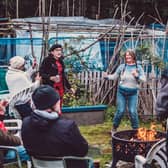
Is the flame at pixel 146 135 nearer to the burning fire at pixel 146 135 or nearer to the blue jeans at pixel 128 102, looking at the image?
the burning fire at pixel 146 135

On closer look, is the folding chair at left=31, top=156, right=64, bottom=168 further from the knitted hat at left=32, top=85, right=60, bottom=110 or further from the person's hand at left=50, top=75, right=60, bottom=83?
the person's hand at left=50, top=75, right=60, bottom=83

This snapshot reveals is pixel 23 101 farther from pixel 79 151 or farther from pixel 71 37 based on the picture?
pixel 71 37

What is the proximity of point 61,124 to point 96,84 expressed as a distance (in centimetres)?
745

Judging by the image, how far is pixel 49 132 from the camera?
18.2ft

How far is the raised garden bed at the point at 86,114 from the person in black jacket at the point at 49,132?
21.0 feet

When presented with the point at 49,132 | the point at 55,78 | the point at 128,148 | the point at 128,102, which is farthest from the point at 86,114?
the point at 49,132

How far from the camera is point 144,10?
70.1 feet

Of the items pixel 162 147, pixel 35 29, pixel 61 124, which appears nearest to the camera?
pixel 61 124

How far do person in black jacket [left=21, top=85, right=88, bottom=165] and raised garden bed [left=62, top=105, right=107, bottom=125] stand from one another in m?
6.40

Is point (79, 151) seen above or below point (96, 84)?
above

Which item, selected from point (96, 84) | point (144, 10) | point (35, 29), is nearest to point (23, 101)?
point (96, 84)

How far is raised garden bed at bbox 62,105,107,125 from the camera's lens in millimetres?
12195

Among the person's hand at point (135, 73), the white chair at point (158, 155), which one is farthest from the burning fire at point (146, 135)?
the person's hand at point (135, 73)

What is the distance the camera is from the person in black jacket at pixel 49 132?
18.1 ft
